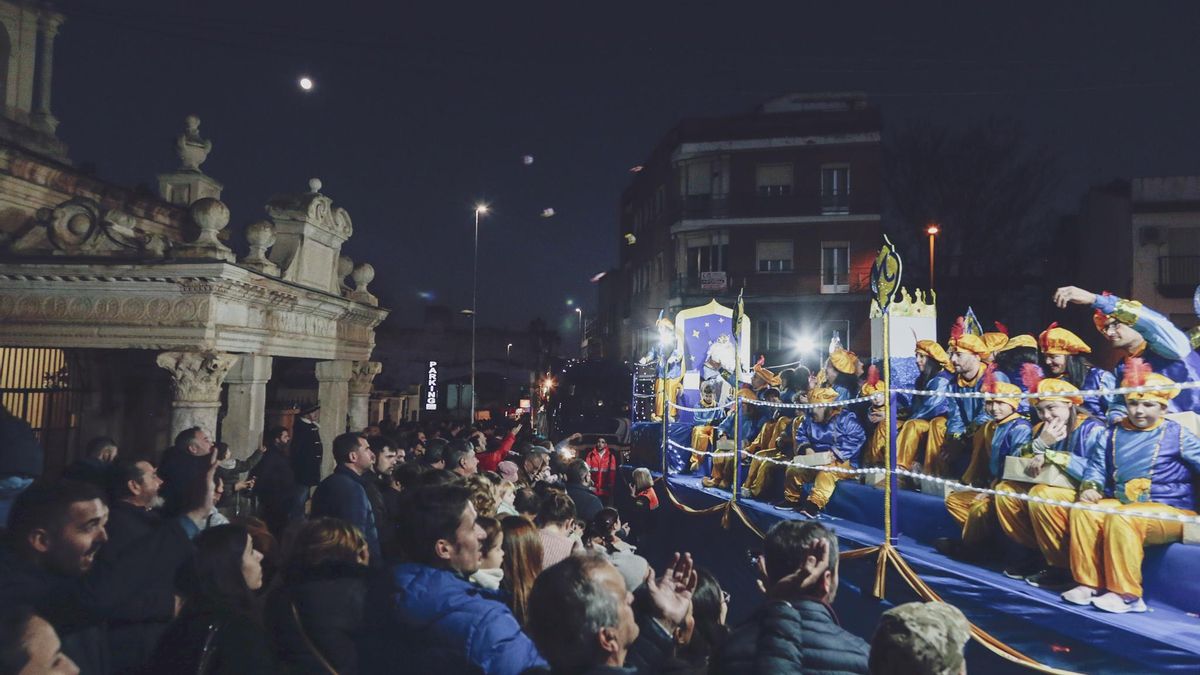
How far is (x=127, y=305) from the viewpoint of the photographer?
28.1 feet

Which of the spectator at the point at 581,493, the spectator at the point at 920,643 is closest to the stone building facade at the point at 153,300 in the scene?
the spectator at the point at 581,493

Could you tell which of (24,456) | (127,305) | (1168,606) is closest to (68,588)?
(24,456)

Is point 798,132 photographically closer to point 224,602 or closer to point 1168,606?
point 1168,606

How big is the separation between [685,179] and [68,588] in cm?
3040

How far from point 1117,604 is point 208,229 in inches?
371

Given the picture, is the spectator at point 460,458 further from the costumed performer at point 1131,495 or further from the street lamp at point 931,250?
the street lamp at point 931,250

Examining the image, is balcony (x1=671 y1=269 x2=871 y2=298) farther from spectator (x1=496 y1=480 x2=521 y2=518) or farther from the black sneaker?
the black sneaker

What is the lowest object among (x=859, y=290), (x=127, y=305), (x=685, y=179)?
(x=127, y=305)

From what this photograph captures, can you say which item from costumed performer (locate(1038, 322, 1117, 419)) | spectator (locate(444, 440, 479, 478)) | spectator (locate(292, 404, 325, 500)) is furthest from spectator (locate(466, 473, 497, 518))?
spectator (locate(292, 404, 325, 500))

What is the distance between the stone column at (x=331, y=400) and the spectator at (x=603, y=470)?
4.37 metres

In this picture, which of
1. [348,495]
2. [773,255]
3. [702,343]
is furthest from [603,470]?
[773,255]

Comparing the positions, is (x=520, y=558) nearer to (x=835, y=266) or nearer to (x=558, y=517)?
(x=558, y=517)

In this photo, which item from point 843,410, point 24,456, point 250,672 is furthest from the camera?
point 843,410

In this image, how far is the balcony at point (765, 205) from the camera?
97.7 feet
